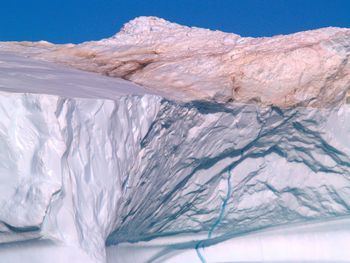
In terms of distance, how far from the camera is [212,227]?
17.9 ft

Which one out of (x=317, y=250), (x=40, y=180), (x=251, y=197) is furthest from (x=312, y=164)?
(x=40, y=180)

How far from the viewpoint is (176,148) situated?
4430 mm

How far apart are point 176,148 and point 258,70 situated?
1063mm

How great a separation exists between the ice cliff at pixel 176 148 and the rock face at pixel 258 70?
1cm

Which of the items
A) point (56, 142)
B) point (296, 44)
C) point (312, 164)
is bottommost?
point (56, 142)

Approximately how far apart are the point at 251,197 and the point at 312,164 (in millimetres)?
715

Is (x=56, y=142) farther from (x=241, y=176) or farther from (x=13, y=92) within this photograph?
(x=241, y=176)

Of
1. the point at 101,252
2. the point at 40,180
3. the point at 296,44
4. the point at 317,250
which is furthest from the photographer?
the point at 317,250

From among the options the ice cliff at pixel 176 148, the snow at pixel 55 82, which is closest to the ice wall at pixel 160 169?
the ice cliff at pixel 176 148

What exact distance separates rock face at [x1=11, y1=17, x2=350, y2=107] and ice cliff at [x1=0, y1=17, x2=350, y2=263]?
0.04ft

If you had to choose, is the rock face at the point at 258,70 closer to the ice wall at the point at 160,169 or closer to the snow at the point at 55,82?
the ice wall at the point at 160,169

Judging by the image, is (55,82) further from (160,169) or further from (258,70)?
(258,70)

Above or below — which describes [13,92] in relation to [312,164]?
below

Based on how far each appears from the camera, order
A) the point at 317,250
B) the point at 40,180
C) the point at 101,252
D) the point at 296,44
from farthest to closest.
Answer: the point at 317,250 < the point at 296,44 < the point at 101,252 < the point at 40,180
